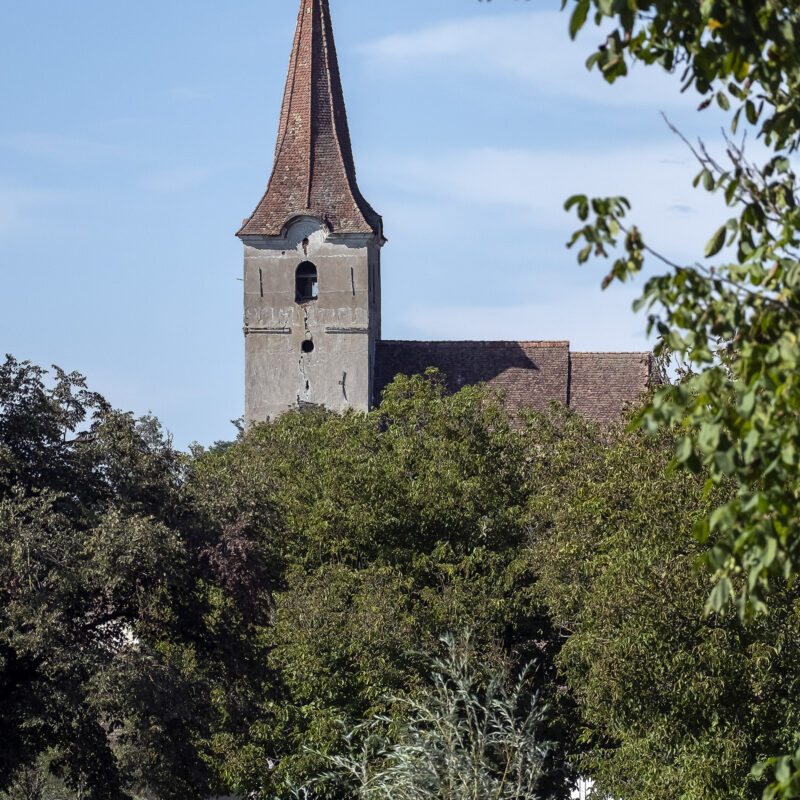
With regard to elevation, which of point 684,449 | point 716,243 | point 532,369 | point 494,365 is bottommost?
point 684,449

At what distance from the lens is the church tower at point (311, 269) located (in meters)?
49.8

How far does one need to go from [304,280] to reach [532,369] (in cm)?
828

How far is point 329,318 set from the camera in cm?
5028

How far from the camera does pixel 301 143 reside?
51.5 metres

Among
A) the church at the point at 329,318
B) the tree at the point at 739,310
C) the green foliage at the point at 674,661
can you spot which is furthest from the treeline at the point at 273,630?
the church at the point at 329,318

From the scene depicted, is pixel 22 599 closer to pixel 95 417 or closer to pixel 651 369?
pixel 95 417

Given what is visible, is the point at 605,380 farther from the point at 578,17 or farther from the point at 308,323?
the point at 578,17

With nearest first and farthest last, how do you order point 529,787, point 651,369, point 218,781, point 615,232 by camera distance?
point 615,232, point 529,787, point 218,781, point 651,369

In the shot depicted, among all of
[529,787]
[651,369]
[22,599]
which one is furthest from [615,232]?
[651,369]

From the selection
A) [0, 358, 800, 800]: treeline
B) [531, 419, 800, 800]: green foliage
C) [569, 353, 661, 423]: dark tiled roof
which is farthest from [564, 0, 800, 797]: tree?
[569, 353, 661, 423]: dark tiled roof

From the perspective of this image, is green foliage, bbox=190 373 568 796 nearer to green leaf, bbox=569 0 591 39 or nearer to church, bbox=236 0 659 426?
church, bbox=236 0 659 426

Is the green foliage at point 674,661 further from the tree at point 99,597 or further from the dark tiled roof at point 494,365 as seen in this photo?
the dark tiled roof at point 494,365

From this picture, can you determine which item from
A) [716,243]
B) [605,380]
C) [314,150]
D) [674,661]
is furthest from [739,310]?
[314,150]

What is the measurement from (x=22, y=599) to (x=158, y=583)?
2164 millimetres
